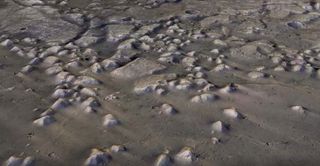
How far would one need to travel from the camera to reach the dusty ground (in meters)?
1.78

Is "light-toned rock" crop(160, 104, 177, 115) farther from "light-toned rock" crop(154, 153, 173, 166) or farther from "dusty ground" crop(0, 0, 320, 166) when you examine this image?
"light-toned rock" crop(154, 153, 173, 166)

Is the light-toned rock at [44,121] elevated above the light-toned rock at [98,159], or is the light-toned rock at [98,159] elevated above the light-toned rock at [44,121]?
the light-toned rock at [44,121]

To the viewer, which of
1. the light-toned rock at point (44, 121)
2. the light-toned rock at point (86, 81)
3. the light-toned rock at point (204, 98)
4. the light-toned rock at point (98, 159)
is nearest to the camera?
the light-toned rock at point (98, 159)

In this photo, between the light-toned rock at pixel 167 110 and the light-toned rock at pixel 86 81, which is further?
the light-toned rock at pixel 86 81

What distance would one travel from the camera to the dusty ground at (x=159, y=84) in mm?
1776

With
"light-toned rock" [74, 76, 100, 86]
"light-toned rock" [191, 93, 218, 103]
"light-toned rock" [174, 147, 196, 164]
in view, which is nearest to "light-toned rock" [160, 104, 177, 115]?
"light-toned rock" [191, 93, 218, 103]

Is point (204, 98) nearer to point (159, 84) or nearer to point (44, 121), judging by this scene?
point (159, 84)

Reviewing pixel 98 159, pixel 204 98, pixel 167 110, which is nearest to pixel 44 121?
pixel 98 159

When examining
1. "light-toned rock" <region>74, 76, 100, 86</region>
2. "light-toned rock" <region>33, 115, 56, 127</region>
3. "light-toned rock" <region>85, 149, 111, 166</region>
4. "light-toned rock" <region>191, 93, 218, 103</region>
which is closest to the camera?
"light-toned rock" <region>85, 149, 111, 166</region>

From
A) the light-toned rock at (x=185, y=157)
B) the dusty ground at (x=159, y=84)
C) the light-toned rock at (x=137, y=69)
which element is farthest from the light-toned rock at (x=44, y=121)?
the light-toned rock at (x=185, y=157)

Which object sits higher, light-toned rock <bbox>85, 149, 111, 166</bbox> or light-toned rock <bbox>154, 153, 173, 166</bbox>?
light-toned rock <bbox>85, 149, 111, 166</bbox>

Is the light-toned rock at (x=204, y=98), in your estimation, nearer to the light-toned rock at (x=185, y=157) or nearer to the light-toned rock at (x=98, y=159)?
the light-toned rock at (x=185, y=157)

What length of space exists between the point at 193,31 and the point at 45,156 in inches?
51.6

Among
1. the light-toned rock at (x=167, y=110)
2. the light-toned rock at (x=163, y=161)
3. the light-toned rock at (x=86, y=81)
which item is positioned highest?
the light-toned rock at (x=86, y=81)
